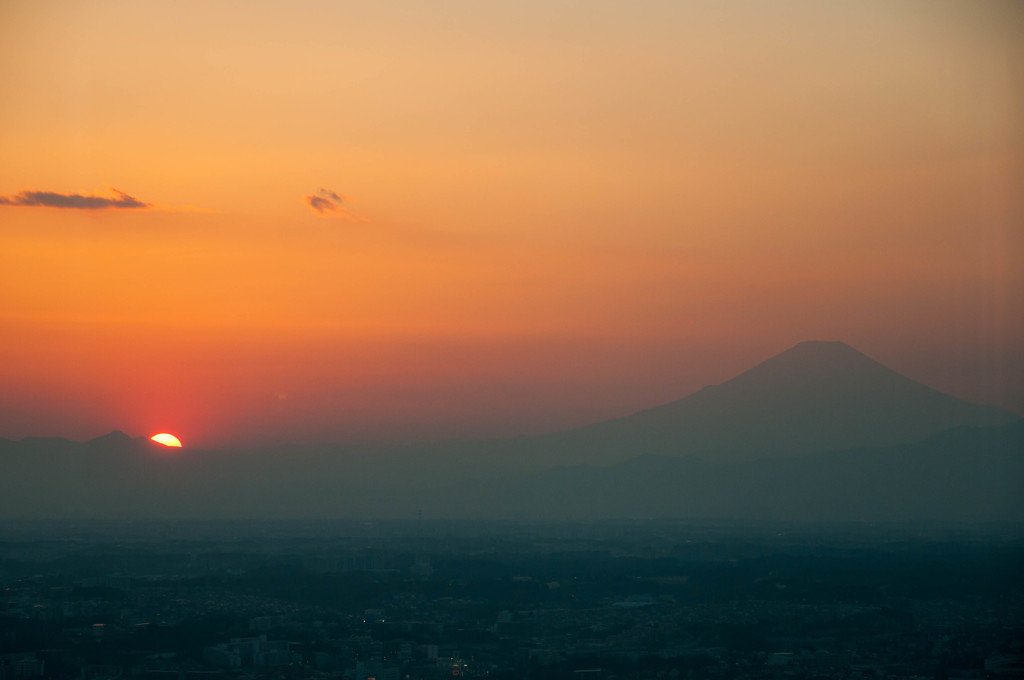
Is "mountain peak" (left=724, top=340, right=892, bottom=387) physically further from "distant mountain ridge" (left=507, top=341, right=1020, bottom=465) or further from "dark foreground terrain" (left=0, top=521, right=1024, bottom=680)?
"dark foreground terrain" (left=0, top=521, right=1024, bottom=680)

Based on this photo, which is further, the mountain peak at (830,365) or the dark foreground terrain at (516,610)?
the mountain peak at (830,365)

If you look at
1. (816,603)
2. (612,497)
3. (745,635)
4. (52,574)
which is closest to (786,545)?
(816,603)

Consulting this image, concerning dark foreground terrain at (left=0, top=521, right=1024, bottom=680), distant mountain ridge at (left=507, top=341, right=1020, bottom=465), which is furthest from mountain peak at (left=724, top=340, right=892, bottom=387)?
dark foreground terrain at (left=0, top=521, right=1024, bottom=680)

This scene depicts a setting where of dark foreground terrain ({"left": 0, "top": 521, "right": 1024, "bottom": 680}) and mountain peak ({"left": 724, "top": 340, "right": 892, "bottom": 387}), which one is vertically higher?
mountain peak ({"left": 724, "top": 340, "right": 892, "bottom": 387})

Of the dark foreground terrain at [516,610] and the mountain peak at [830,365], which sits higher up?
the mountain peak at [830,365]

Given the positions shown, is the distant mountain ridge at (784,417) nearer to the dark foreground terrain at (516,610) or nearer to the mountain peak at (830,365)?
the mountain peak at (830,365)

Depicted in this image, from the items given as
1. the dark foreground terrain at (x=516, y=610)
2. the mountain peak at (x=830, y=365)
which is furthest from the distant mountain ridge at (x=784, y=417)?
the dark foreground terrain at (x=516, y=610)

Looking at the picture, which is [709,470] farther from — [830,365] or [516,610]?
[516,610]

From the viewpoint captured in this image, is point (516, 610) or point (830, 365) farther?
point (830, 365)

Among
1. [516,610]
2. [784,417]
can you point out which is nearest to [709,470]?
[784,417]
